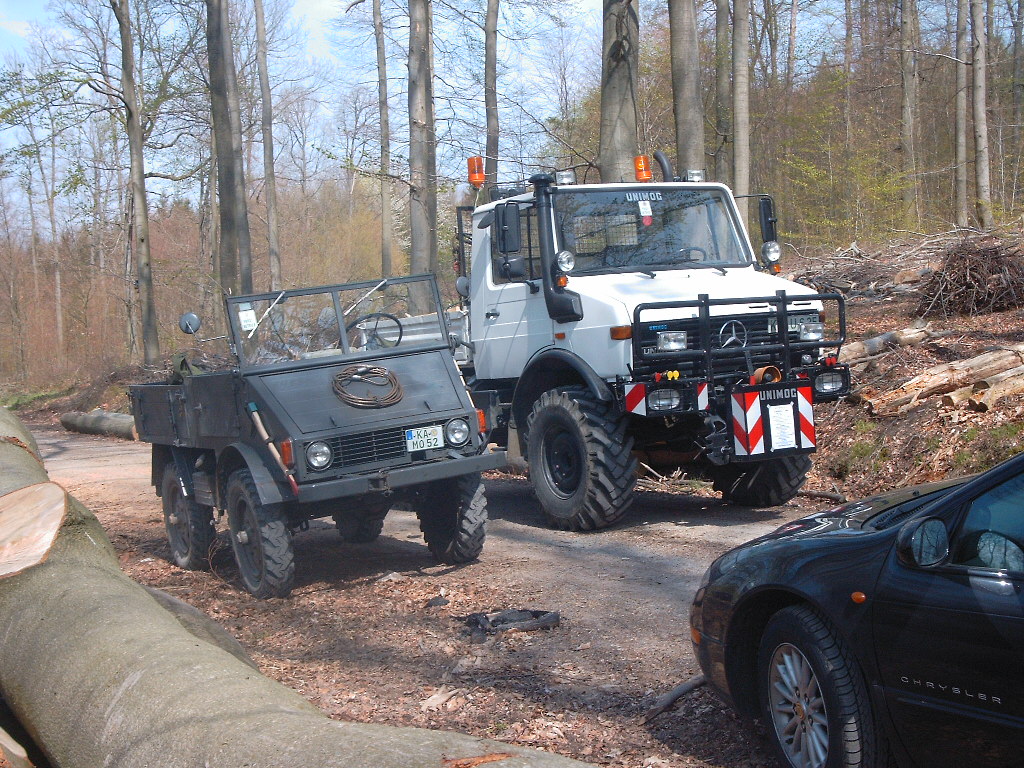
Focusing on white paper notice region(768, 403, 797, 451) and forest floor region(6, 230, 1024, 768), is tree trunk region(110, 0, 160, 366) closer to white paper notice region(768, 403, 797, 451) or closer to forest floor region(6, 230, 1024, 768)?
forest floor region(6, 230, 1024, 768)

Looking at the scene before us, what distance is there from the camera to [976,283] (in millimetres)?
12789

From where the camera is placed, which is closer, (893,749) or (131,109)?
(893,749)

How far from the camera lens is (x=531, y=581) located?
698 centimetres

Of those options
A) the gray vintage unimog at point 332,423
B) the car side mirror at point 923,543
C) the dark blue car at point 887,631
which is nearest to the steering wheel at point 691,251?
the gray vintage unimog at point 332,423

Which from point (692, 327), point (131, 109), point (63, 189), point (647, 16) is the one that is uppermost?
point (647, 16)

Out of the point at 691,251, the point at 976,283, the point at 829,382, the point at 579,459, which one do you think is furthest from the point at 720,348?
the point at 976,283

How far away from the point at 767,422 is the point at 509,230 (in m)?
2.65

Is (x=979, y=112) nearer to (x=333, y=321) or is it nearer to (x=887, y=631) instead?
(x=333, y=321)

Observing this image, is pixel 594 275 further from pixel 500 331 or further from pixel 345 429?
pixel 345 429

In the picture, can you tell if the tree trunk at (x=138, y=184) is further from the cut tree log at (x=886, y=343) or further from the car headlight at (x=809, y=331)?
the car headlight at (x=809, y=331)

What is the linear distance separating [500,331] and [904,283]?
337 inches

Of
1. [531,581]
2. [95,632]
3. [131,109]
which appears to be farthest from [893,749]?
[131,109]

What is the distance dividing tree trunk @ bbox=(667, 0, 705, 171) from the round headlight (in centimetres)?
888

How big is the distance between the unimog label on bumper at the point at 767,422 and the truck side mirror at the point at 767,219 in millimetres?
1849
